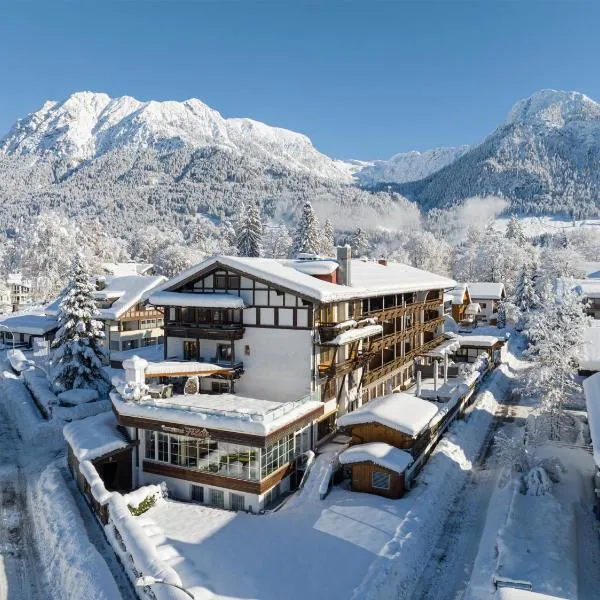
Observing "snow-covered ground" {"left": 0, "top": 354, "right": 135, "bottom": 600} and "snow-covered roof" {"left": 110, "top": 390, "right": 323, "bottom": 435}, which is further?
"snow-covered roof" {"left": 110, "top": 390, "right": 323, "bottom": 435}

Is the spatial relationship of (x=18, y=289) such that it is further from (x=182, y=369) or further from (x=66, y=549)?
(x=66, y=549)

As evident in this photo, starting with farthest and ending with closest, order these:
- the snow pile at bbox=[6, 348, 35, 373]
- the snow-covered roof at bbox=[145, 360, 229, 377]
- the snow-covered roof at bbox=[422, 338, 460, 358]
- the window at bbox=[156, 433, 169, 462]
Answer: the snow pile at bbox=[6, 348, 35, 373] < the snow-covered roof at bbox=[422, 338, 460, 358] < the snow-covered roof at bbox=[145, 360, 229, 377] < the window at bbox=[156, 433, 169, 462]

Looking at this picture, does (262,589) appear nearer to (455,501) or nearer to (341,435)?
(455,501)

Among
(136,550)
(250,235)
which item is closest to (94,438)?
(136,550)

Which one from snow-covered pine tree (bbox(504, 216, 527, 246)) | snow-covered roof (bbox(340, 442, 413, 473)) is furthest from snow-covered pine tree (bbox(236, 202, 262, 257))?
snow-covered pine tree (bbox(504, 216, 527, 246))

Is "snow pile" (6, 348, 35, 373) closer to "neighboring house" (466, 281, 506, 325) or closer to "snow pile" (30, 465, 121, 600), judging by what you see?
"snow pile" (30, 465, 121, 600)

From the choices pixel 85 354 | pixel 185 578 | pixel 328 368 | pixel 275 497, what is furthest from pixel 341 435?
pixel 85 354

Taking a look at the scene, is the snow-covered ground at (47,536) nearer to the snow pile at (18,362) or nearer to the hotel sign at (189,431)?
the hotel sign at (189,431)

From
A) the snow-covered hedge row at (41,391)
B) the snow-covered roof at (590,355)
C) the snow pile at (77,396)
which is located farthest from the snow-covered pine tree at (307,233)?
the snow pile at (77,396)
